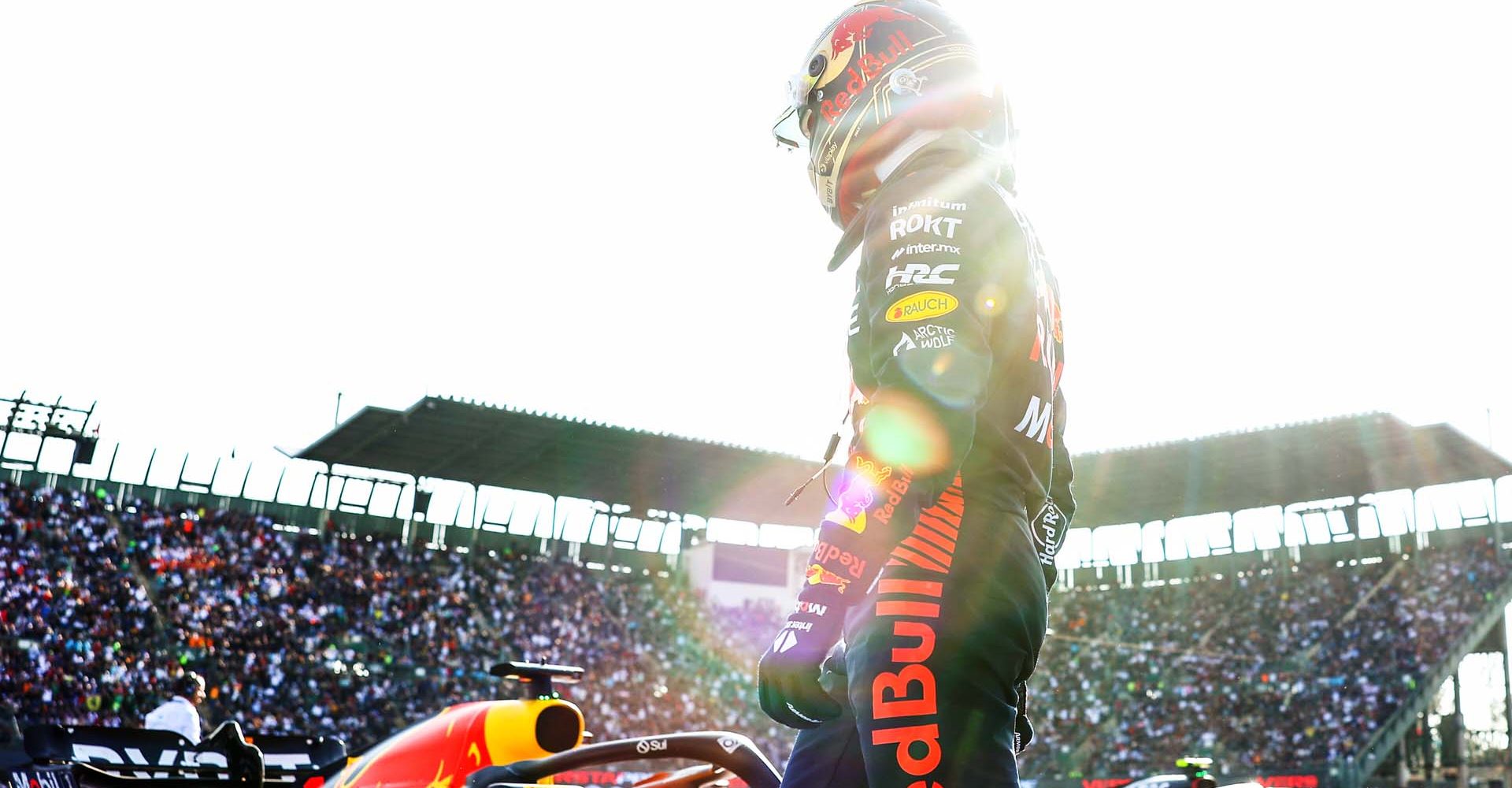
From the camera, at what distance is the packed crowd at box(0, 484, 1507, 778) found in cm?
2548

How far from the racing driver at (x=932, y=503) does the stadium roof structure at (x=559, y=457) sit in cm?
2683

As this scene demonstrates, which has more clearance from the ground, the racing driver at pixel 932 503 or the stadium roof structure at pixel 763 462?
the stadium roof structure at pixel 763 462

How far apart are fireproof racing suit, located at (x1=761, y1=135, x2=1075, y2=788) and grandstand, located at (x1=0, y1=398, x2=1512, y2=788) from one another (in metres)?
24.9

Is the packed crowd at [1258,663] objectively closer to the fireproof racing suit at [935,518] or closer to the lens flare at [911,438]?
the fireproof racing suit at [935,518]

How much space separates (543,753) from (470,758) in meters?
0.25

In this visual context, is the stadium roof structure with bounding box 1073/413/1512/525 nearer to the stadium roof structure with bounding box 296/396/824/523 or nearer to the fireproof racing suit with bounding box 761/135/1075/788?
the stadium roof structure with bounding box 296/396/824/523

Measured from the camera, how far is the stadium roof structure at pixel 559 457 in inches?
1149

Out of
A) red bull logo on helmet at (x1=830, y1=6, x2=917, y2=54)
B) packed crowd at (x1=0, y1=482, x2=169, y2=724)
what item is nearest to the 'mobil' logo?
red bull logo on helmet at (x1=830, y1=6, x2=917, y2=54)

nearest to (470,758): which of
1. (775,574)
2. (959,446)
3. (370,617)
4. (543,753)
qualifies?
(543,753)

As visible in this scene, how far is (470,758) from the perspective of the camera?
4105 millimetres

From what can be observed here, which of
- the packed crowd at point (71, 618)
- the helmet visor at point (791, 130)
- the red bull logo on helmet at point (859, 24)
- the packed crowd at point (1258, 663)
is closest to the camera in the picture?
the red bull logo on helmet at point (859, 24)

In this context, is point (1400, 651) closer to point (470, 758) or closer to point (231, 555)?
point (231, 555)

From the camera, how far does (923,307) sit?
193 cm

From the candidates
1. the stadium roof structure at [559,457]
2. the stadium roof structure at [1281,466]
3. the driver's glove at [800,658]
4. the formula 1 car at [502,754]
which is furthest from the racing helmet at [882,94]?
the stadium roof structure at [1281,466]
